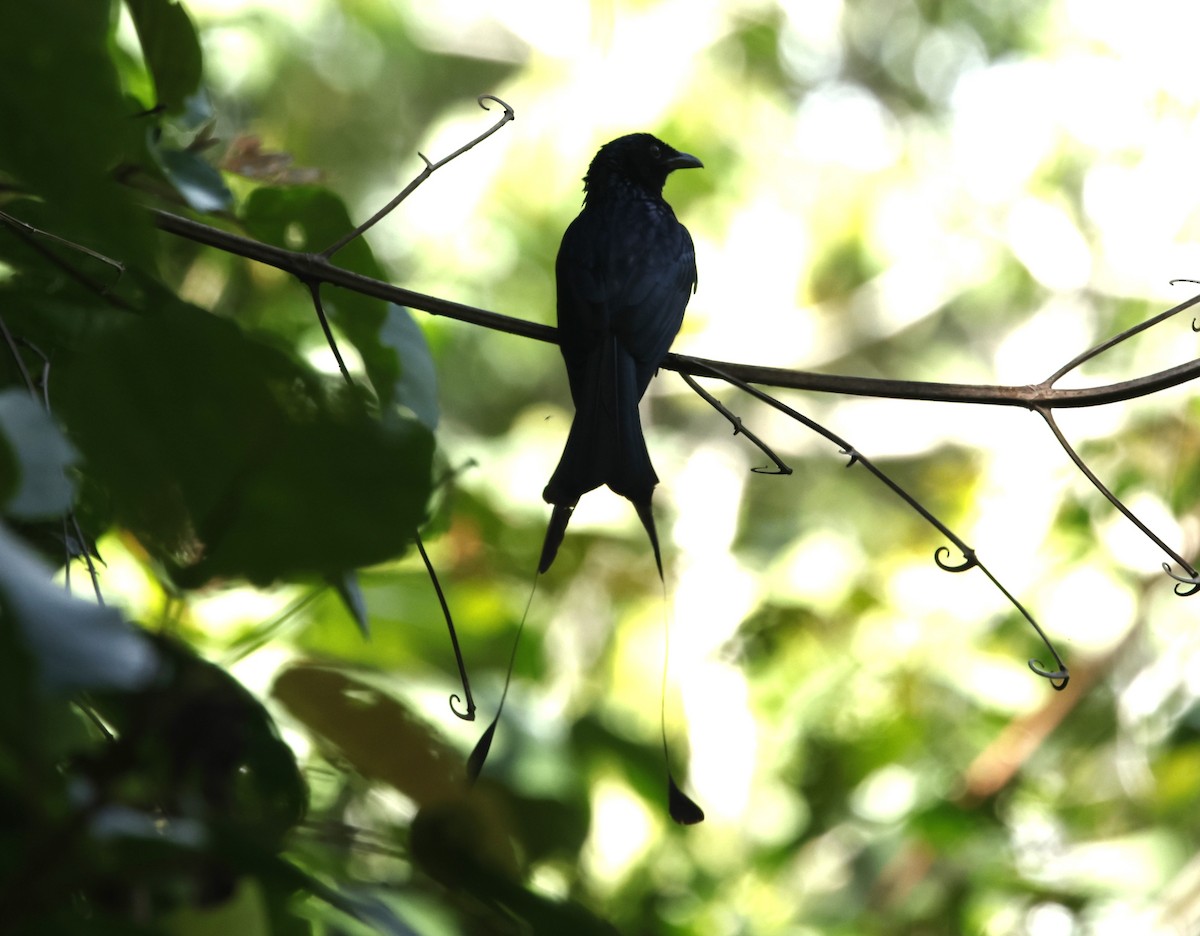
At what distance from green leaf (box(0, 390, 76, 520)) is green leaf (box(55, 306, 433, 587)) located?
0.12m

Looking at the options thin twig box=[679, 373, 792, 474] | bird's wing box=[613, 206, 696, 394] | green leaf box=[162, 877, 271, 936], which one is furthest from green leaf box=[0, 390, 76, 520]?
bird's wing box=[613, 206, 696, 394]

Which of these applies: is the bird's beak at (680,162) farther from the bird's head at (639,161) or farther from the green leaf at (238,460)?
Answer: the green leaf at (238,460)

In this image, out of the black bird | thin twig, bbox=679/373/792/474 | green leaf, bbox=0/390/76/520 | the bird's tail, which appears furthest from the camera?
the black bird

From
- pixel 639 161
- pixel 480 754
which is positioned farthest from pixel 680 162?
pixel 480 754

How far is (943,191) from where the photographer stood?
8.51 m

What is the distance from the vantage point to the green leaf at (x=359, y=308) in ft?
5.24

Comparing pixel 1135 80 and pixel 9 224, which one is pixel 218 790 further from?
pixel 1135 80

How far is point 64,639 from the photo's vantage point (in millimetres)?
485

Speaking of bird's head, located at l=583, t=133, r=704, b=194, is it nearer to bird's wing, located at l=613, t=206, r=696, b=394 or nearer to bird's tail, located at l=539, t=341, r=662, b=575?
bird's wing, located at l=613, t=206, r=696, b=394

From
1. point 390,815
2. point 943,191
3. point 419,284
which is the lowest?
point 390,815

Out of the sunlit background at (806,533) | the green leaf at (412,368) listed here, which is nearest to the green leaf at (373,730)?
the sunlit background at (806,533)

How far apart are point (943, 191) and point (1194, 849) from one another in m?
5.82

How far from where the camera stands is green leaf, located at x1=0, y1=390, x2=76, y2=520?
580 millimetres

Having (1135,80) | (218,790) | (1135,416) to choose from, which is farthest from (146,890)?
(1135,80)
